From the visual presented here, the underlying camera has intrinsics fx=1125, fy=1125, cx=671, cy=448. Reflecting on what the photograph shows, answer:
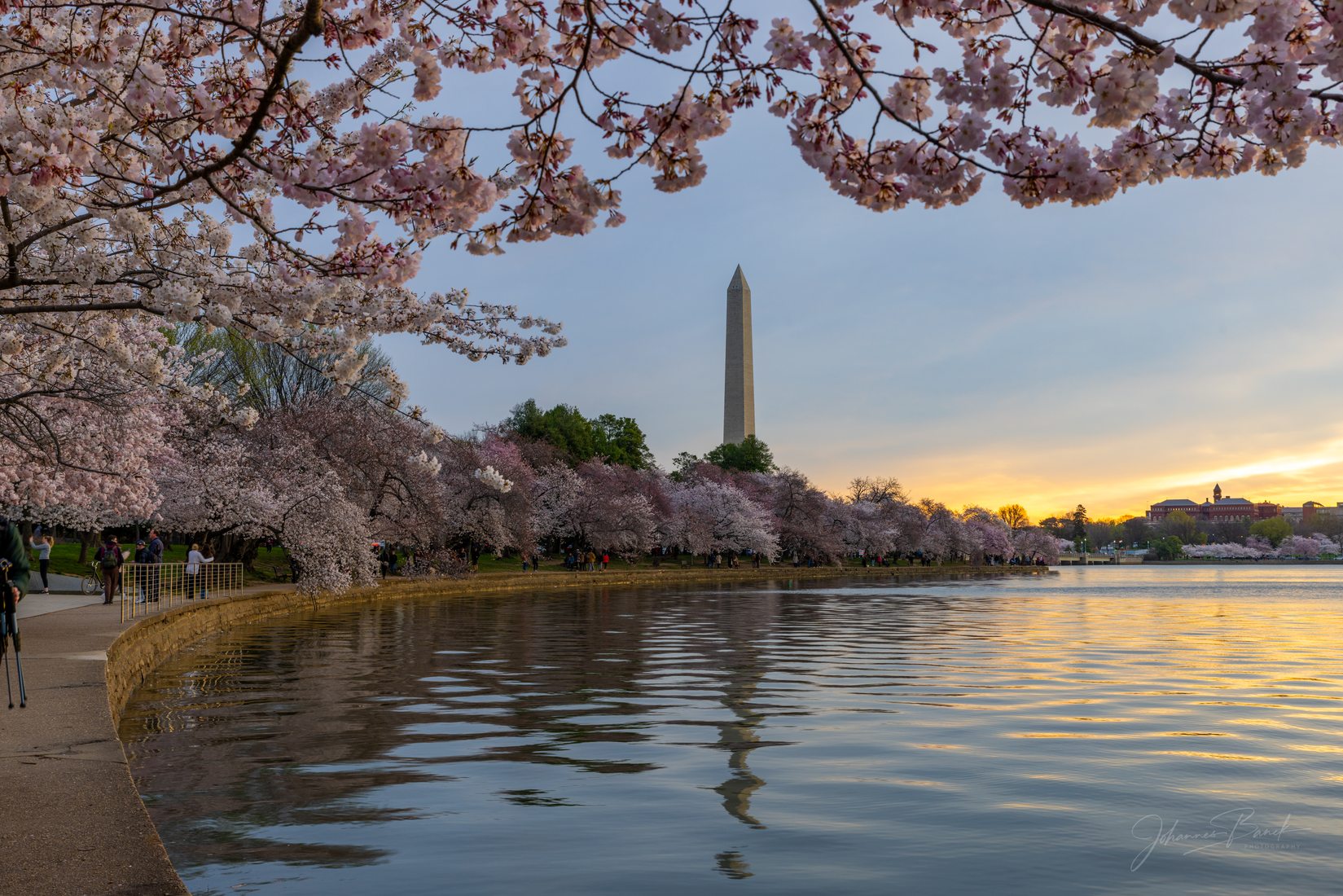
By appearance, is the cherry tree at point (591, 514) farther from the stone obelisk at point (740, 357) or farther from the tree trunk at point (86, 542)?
the tree trunk at point (86, 542)

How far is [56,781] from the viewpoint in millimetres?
7605

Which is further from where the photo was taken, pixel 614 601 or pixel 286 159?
pixel 614 601

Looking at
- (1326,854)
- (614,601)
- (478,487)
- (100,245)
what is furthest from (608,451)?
(1326,854)

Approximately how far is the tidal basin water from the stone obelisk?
71.9 m

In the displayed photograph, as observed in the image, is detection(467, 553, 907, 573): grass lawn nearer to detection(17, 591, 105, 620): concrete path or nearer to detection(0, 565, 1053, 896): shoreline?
detection(17, 591, 105, 620): concrete path

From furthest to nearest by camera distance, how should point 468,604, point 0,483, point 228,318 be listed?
point 468,604, point 0,483, point 228,318

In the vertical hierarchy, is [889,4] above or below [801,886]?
above

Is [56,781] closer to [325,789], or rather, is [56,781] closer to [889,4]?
[325,789]

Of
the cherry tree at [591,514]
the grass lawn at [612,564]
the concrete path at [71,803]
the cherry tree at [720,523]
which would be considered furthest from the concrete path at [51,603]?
the cherry tree at [720,523]

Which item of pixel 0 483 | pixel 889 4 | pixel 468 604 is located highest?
pixel 889 4

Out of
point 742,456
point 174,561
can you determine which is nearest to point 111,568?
point 174,561

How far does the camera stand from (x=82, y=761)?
8.28 meters

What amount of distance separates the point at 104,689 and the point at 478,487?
48.3 metres

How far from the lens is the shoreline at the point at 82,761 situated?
5.59m
